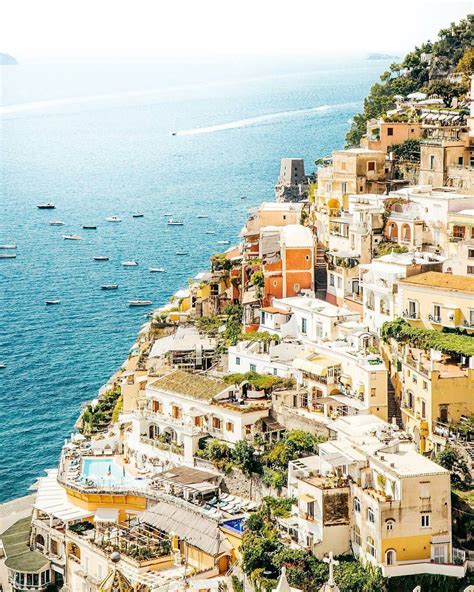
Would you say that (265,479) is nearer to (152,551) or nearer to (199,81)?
(152,551)

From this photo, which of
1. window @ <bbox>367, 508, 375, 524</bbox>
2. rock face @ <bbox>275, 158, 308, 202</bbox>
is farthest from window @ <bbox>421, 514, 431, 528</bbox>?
rock face @ <bbox>275, 158, 308, 202</bbox>

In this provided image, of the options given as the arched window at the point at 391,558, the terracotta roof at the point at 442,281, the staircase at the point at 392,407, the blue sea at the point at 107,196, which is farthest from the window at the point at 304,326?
the arched window at the point at 391,558

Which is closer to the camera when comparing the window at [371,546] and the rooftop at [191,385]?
the window at [371,546]

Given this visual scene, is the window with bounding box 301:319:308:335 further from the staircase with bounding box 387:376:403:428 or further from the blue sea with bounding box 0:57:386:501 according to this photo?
the blue sea with bounding box 0:57:386:501

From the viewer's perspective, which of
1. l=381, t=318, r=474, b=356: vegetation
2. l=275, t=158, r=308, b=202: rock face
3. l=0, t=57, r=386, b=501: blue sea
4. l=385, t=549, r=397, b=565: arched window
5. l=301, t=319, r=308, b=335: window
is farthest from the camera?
l=275, t=158, r=308, b=202: rock face

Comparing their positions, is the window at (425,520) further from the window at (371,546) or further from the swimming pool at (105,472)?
the swimming pool at (105,472)

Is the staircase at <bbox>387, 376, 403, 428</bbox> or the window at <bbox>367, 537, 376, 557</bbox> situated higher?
the staircase at <bbox>387, 376, 403, 428</bbox>
